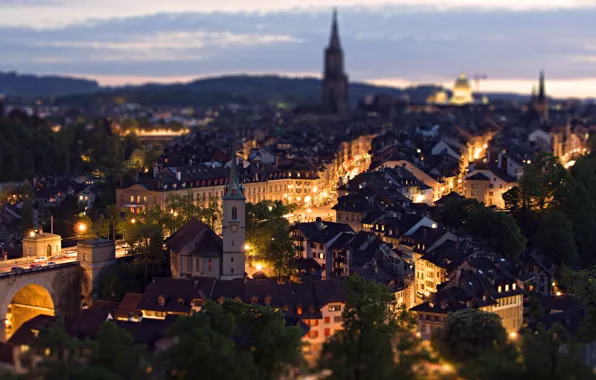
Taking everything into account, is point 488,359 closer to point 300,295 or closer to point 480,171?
point 300,295

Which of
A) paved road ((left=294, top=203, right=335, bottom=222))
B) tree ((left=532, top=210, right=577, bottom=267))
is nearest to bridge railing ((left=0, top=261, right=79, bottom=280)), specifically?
paved road ((left=294, top=203, right=335, bottom=222))

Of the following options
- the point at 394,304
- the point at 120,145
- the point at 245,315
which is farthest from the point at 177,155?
the point at 245,315

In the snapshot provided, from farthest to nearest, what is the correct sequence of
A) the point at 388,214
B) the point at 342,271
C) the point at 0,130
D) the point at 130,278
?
the point at 0,130 → the point at 388,214 → the point at 342,271 → the point at 130,278

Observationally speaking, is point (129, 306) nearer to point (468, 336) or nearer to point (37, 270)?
point (37, 270)

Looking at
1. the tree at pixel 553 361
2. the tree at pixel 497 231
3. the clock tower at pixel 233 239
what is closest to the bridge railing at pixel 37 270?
the clock tower at pixel 233 239

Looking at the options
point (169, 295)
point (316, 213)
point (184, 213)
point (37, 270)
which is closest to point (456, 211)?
point (316, 213)

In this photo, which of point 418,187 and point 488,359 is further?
point 418,187

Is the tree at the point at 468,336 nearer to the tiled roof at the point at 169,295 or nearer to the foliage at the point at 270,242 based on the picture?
the tiled roof at the point at 169,295
